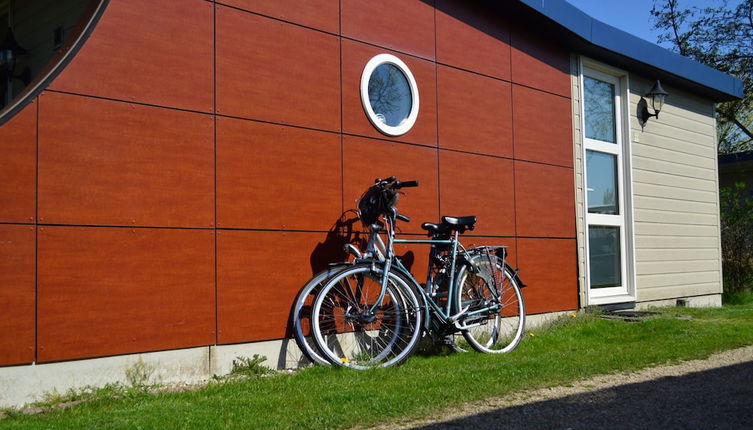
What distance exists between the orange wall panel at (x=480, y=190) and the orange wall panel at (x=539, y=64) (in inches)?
40.2

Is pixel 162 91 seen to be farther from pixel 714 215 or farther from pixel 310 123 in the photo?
pixel 714 215

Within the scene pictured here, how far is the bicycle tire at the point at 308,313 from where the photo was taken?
4.91 metres

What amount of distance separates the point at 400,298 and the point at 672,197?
5.64 meters

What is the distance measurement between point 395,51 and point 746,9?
17298 millimetres

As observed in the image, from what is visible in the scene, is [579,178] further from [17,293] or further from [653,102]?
[17,293]

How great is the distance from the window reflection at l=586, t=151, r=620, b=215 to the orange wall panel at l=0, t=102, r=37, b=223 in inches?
234

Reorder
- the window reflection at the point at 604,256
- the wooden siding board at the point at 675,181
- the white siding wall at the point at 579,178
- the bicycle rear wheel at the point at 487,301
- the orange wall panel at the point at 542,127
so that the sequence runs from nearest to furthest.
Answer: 1. the bicycle rear wheel at the point at 487,301
2. the orange wall panel at the point at 542,127
3. the white siding wall at the point at 579,178
4. the window reflection at the point at 604,256
5. the wooden siding board at the point at 675,181

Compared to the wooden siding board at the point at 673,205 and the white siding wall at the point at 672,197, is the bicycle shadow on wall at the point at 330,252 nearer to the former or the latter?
the white siding wall at the point at 672,197

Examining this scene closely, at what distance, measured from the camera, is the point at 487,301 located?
233 inches

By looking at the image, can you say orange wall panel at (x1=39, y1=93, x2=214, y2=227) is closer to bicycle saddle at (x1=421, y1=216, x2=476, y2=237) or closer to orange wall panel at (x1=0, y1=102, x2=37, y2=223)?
orange wall panel at (x1=0, y1=102, x2=37, y2=223)

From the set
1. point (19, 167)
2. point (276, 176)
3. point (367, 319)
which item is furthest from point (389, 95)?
point (19, 167)

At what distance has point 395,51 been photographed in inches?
242

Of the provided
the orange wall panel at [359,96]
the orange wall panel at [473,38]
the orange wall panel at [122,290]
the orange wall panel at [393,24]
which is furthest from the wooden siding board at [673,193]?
the orange wall panel at [122,290]

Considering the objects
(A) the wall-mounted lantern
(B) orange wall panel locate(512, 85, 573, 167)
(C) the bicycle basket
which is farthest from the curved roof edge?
(C) the bicycle basket
